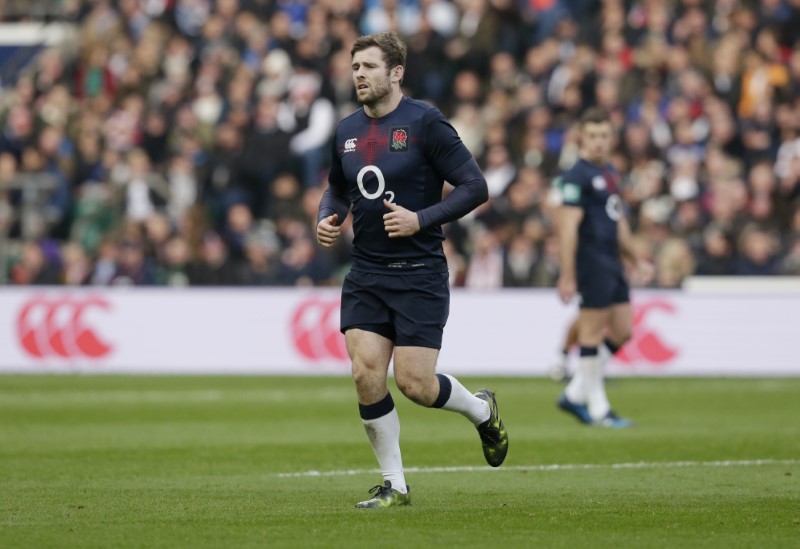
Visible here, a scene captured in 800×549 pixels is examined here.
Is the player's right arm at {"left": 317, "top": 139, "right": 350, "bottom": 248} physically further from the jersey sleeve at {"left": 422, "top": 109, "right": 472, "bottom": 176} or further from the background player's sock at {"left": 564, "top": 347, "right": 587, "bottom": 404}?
the background player's sock at {"left": 564, "top": 347, "right": 587, "bottom": 404}

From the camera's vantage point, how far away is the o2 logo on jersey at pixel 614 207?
13.4 meters

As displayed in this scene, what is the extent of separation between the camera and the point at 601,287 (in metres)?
13.4

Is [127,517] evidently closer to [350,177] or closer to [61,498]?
[61,498]

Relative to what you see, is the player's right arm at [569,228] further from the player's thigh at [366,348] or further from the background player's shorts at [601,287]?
the player's thigh at [366,348]

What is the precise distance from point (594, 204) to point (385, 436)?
18.4 feet

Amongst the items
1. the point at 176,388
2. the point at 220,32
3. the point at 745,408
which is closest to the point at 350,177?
the point at 745,408

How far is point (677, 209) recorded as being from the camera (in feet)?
70.3

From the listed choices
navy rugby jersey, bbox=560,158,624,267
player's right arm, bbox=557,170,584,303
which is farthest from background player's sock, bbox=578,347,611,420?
navy rugby jersey, bbox=560,158,624,267

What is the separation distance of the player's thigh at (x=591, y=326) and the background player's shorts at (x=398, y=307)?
532 centimetres

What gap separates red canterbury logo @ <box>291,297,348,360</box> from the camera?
20.2 m

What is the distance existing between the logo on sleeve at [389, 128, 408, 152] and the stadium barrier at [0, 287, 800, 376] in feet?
39.0

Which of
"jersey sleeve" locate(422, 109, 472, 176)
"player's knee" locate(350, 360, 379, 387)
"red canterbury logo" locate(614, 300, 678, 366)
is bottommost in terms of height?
"red canterbury logo" locate(614, 300, 678, 366)

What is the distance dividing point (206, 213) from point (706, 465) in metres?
14.8

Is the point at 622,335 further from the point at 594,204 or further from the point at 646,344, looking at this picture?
the point at 646,344
